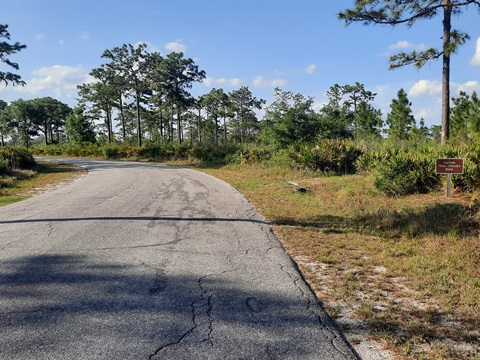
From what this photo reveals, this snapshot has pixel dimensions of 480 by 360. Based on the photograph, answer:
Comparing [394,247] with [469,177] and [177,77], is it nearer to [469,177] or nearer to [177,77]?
[469,177]

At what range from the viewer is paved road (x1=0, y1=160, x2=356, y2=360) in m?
2.85

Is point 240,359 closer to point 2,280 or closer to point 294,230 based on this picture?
point 2,280

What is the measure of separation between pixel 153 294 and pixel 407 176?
836cm

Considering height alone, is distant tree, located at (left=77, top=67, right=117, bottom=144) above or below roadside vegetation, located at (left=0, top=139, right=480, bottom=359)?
above

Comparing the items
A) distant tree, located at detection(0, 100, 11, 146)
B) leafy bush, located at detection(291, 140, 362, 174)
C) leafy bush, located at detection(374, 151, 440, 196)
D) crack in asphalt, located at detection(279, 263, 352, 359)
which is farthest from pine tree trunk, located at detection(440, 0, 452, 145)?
distant tree, located at detection(0, 100, 11, 146)

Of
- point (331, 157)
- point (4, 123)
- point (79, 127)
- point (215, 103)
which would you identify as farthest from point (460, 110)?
point (4, 123)

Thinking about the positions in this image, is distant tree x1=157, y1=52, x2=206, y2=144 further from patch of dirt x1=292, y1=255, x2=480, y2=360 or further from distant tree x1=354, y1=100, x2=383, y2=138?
→ patch of dirt x1=292, y1=255, x2=480, y2=360

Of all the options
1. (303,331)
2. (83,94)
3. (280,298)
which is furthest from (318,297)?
(83,94)

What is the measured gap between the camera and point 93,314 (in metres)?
3.36

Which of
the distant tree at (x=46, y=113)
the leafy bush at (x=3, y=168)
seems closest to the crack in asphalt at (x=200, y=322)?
the leafy bush at (x=3, y=168)

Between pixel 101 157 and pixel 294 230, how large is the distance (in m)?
38.3

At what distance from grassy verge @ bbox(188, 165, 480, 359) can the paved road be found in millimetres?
414

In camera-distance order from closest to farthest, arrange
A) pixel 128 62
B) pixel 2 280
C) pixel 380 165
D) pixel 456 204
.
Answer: pixel 2 280, pixel 456 204, pixel 380 165, pixel 128 62

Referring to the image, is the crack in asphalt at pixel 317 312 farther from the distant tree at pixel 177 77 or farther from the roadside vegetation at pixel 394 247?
the distant tree at pixel 177 77
